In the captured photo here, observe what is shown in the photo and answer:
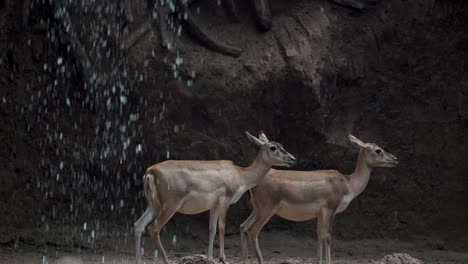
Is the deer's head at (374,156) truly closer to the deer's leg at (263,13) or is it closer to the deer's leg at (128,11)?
the deer's leg at (263,13)

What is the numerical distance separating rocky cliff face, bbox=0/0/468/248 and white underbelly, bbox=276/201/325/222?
4.99 ft

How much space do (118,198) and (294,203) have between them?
92.7 inches

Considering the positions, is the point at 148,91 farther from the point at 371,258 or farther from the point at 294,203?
the point at 371,258

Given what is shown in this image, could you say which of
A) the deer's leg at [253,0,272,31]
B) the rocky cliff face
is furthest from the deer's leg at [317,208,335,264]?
the deer's leg at [253,0,272,31]

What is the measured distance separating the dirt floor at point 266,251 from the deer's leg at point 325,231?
373 mm

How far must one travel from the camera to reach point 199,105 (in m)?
11.4

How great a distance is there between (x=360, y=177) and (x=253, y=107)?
1.71m

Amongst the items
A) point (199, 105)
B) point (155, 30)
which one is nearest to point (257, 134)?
point (199, 105)

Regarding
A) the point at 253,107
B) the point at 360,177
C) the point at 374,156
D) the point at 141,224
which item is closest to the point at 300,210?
the point at 360,177

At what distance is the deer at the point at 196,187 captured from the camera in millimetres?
9500

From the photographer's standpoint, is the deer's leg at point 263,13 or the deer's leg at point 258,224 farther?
the deer's leg at point 263,13

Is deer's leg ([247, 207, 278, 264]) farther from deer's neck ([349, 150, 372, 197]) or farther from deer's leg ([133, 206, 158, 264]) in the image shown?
deer's leg ([133, 206, 158, 264])

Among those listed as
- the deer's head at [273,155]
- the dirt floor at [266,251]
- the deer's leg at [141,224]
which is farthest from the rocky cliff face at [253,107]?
the deer's leg at [141,224]

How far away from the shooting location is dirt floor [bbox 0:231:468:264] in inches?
417
